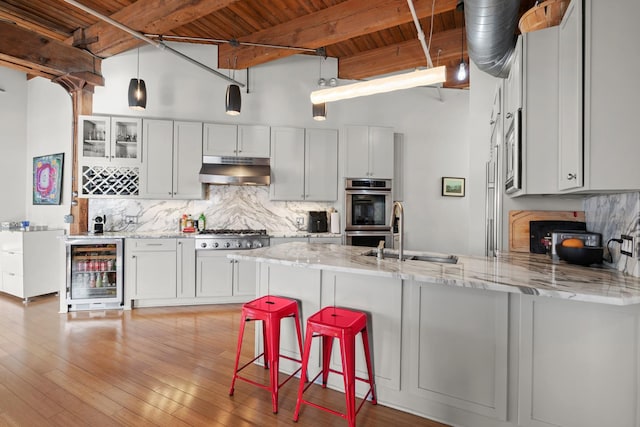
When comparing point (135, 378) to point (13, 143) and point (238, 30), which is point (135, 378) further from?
point (13, 143)

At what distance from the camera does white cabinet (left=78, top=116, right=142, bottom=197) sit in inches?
168

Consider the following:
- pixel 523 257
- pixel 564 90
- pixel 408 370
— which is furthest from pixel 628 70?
pixel 408 370

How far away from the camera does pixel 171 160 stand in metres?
4.46

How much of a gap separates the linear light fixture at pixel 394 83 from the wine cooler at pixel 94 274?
3.29 metres

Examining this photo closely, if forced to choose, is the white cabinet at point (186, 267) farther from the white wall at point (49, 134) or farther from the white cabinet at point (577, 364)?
the white cabinet at point (577, 364)

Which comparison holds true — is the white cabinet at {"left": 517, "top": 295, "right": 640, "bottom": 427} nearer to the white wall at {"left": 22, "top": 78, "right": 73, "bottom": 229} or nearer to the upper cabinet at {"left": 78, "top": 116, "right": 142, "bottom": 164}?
the upper cabinet at {"left": 78, "top": 116, "right": 142, "bottom": 164}

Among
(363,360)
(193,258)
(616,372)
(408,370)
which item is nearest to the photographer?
(616,372)

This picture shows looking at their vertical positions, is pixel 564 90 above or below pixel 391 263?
above


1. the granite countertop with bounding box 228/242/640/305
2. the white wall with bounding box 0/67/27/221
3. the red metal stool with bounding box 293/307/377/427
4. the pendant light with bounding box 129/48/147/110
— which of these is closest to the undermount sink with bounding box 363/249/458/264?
the granite countertop with bounding box 228/242/640/305

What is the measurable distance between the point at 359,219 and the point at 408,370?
285cm

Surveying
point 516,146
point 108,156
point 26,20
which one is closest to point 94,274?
point 108,156

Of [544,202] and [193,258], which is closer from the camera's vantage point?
[544,202]

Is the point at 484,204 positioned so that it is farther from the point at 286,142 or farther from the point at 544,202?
the point at 286,142

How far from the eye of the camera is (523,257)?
8.55ft
